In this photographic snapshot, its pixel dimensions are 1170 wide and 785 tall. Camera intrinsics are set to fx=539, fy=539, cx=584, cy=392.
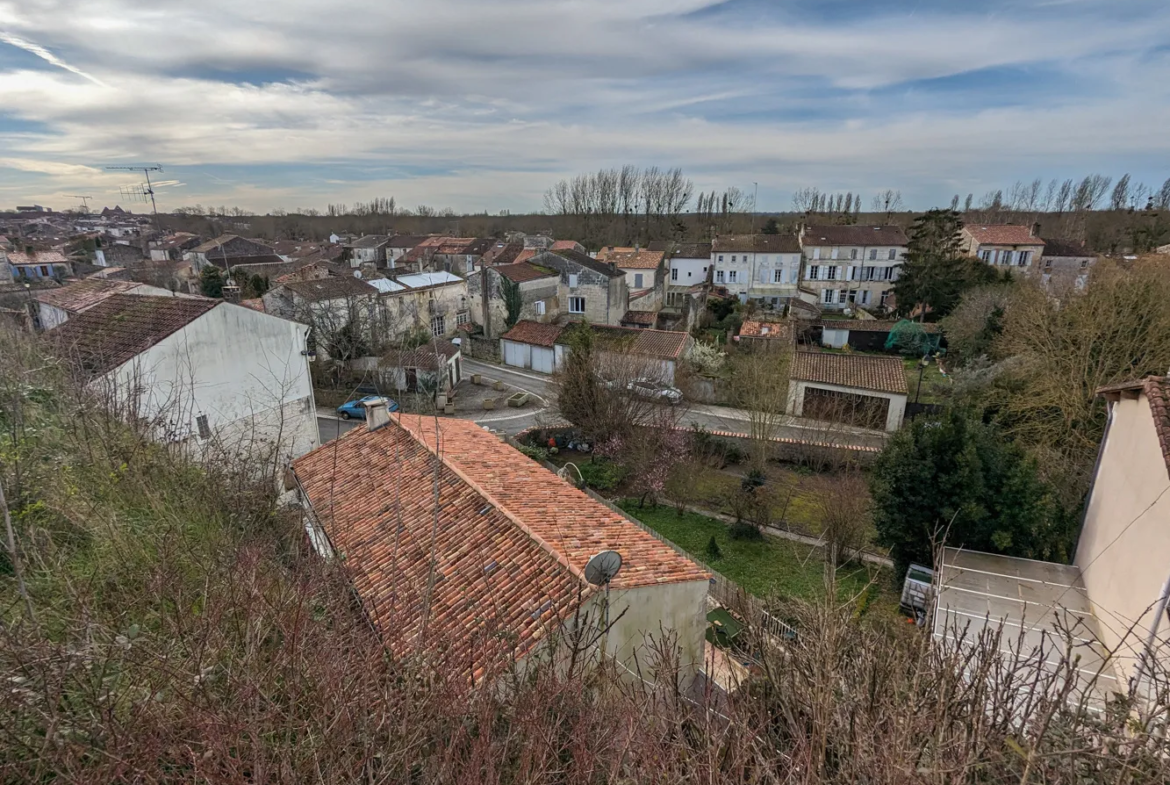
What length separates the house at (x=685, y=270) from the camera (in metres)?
51.5

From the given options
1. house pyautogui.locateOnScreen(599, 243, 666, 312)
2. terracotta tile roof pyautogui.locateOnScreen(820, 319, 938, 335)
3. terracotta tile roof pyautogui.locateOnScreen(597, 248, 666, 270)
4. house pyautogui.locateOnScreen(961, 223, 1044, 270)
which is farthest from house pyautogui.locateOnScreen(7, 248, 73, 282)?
house pyautogui.locateOnScreen(961, 223, 1044, 270)

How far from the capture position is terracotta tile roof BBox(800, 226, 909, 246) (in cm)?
4944

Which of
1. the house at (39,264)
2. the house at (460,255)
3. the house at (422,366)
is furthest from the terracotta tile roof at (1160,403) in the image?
the house at (39,264)

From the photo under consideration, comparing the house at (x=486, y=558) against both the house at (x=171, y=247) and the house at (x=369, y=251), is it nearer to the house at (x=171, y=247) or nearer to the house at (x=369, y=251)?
the house at (x=369, y=251)

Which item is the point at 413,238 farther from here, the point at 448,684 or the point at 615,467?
the point at 448,684

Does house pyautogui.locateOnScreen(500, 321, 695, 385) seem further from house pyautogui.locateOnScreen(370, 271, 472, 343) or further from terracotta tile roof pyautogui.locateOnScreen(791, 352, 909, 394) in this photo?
terracotta tile roof pyautogui.locateOnScreen(791, 352, 909, 394)

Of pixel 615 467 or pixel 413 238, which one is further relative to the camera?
pixel 413 238

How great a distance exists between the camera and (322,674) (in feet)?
13.0

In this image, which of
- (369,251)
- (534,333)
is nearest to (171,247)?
(369,251)

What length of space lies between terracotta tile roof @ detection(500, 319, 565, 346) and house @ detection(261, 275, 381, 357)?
8.37m

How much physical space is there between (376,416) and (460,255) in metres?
42.5

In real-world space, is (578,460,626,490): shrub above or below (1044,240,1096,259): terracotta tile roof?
below

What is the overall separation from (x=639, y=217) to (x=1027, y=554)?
8454 centimetres

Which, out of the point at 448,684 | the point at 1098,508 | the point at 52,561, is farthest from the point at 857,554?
the point at 52,561
